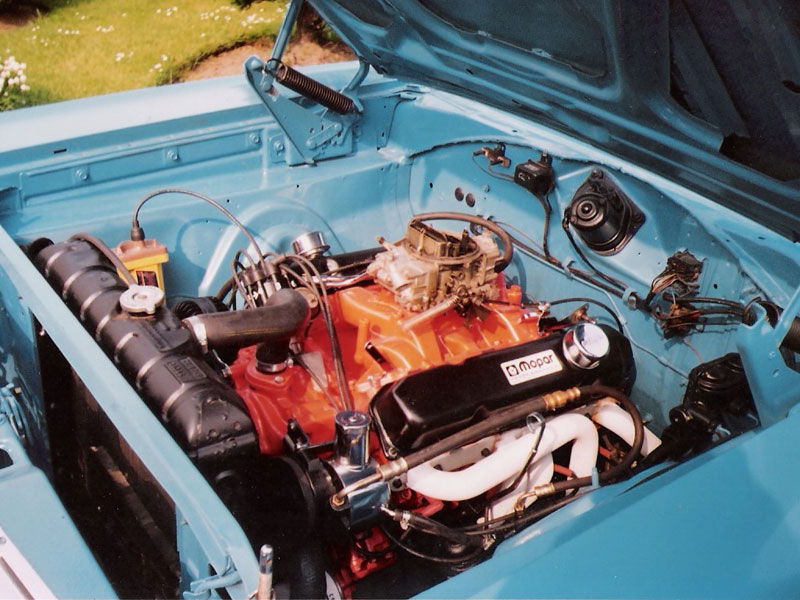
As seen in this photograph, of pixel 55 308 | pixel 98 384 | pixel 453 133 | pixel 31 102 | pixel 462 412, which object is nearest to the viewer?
pixel 98 384

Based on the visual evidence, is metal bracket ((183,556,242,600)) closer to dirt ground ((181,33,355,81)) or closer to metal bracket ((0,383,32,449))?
metal bracket ((0,383,32,449))

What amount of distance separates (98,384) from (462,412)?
77 centimetres

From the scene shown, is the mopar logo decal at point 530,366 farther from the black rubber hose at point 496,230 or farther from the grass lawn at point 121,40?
the grass lawn at point 121,40

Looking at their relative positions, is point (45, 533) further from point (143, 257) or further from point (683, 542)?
point (683, 542)

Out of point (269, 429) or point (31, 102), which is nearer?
point (269, 429)

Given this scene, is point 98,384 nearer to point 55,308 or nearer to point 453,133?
point 55,308

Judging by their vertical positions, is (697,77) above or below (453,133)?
above

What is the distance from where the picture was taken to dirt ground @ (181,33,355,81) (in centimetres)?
601

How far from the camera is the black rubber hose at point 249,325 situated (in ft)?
5.31

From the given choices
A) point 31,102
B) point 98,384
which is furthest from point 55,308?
point 31,102

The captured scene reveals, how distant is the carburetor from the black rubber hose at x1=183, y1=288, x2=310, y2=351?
0.25 m

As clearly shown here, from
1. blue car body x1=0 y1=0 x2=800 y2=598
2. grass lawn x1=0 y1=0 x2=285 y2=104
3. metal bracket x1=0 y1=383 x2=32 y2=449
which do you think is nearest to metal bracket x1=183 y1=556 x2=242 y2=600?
blue car body x1=0 y1=0 x2=800 y2=598

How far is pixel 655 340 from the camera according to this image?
1.97 metres

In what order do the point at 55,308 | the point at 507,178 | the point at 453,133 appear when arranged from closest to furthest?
1. the point at 55,308
2. the point at 507,178
3. the point at 453,133
